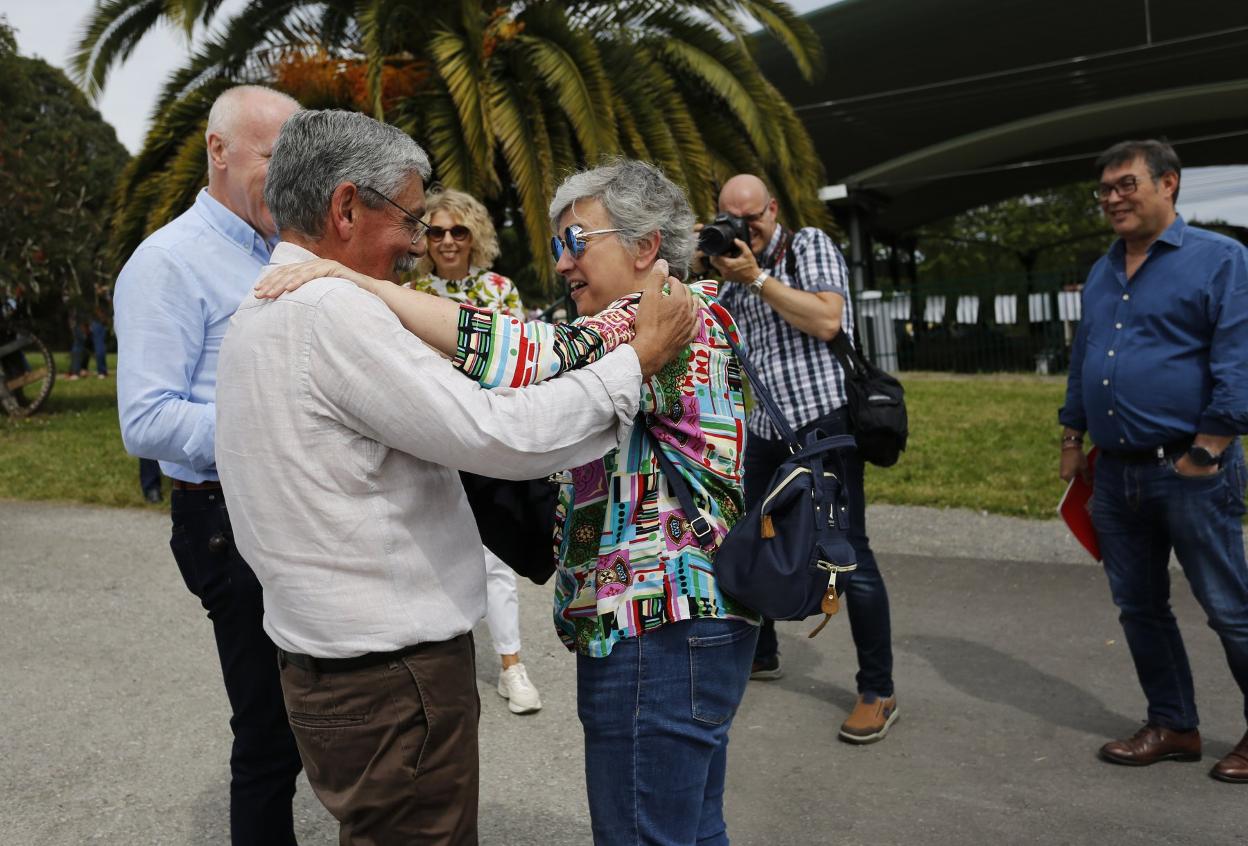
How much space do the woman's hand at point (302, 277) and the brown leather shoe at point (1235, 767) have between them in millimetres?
3406

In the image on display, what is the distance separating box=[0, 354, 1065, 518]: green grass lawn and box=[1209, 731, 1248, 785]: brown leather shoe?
3.75 meters

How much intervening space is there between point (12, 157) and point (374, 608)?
16745 mm

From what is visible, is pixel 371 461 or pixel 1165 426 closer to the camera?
pixel 371 461

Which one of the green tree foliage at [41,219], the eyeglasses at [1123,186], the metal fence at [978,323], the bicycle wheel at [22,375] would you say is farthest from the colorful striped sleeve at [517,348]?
the metal fence at [978,323]

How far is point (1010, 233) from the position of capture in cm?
3003

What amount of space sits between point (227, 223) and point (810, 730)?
2.91 meters

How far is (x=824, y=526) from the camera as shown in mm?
2115

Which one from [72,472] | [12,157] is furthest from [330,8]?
[12,157]

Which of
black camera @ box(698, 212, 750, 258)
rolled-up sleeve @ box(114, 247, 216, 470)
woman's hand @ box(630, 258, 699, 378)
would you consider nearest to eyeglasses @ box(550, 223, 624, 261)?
woman's hand @ box(630, 258, 699, 378)

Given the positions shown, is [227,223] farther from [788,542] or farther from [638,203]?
[788,542]

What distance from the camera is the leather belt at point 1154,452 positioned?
3836 millimetres

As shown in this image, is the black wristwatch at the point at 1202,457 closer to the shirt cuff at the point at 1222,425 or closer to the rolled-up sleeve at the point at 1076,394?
the shirt cuff at the point at 1222,425

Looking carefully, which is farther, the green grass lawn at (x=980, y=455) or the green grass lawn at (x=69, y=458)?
the green grass lawn at (x=69, y=458)

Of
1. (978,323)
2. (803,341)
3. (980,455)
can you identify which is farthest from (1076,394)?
(978,323)
